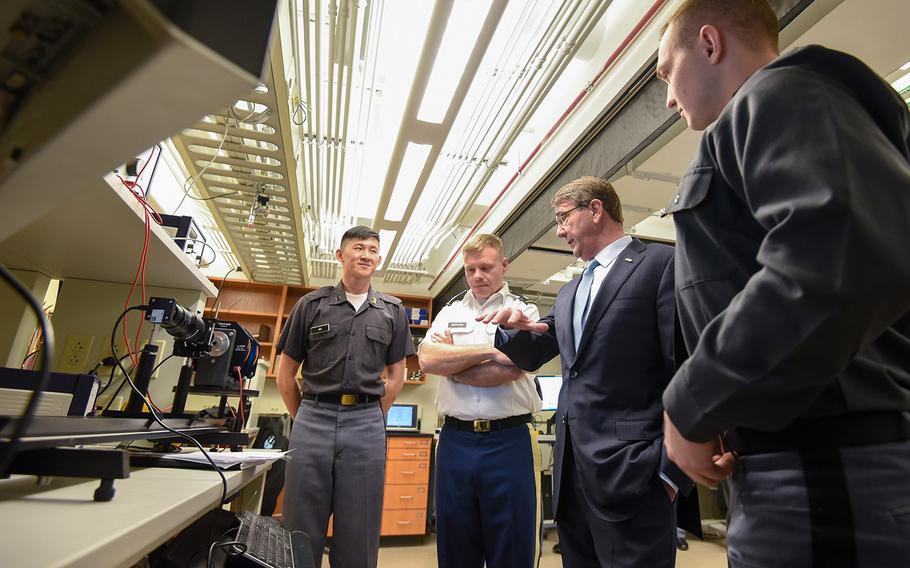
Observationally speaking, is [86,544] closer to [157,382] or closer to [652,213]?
[157,382]

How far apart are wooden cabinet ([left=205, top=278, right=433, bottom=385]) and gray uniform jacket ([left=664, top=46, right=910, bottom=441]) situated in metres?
4.81

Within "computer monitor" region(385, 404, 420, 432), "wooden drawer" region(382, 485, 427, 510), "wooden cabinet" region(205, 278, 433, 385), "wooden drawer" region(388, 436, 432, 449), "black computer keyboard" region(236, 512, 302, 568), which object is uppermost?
"wooden cabinet" region(205, 278, 433, 385)

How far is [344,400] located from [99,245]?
3.41 feet

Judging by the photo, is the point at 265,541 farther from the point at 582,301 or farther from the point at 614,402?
the point at 582,301

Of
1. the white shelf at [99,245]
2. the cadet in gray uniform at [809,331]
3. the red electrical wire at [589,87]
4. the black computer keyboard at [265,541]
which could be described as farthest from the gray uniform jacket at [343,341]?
the cadet in gray uniform at [809,331]

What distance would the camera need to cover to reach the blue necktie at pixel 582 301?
1.35m

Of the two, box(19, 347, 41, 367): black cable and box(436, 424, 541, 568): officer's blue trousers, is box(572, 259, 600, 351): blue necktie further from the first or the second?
box(19, 347, 41, 367): black cable

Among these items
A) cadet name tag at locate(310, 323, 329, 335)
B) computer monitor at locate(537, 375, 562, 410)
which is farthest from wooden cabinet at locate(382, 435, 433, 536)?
cadet name tag at locate(310, 323, 329, 335)

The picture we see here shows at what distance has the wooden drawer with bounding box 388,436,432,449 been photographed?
4.09 meters

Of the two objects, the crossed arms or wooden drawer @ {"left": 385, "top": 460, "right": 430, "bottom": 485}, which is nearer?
the crossed arms

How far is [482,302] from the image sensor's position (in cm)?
198

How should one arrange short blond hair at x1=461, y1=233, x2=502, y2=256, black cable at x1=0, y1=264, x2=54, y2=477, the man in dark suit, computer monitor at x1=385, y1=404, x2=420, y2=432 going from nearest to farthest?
black cable at x1=0, y1=264, x2=54, y2=477 → the man in dark suit → short blond hair at x1=461, y1=233, x2=502, y2=256 → computer monitor at x1=385, y1=404, x2=420, y2=432

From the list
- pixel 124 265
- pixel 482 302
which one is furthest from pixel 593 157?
pixel 124 265

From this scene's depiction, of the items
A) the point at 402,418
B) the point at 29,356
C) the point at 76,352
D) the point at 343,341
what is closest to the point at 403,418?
the point at 402,418
